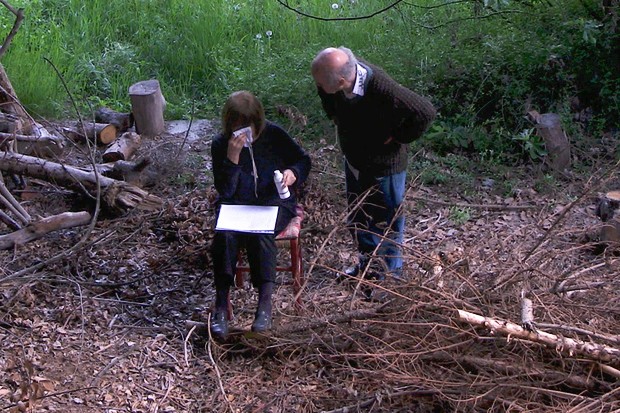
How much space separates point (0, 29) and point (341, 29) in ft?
11.9

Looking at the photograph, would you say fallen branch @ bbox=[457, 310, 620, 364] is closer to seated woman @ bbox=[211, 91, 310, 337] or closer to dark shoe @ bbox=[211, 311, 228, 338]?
seated woman @ bbox=[211, 91, 310, 337]

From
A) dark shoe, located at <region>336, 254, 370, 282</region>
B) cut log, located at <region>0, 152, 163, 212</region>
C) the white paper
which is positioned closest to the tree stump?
dark shoe, located at <region>336, 254, 370, 282</region>

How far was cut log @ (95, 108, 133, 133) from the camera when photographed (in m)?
8.04

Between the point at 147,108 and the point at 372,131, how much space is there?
139 inches

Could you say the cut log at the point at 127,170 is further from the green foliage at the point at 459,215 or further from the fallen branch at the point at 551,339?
the fallen branch at the point at 551,339

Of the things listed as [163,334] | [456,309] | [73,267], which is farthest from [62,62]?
[456,309]

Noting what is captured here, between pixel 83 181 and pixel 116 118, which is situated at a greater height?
→ pixel 83 181

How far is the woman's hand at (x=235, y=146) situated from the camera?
492 cm

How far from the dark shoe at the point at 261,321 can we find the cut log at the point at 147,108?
3.68 m

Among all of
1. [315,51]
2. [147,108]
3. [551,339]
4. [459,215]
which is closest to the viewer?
[551,339]

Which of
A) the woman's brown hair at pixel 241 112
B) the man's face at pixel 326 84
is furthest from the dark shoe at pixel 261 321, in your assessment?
the man's face at pixel 326 84

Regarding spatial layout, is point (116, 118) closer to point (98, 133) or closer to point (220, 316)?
point (98, 133)

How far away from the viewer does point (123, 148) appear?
24.3ft

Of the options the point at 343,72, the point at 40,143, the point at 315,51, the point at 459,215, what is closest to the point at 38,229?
the point at 40,143
